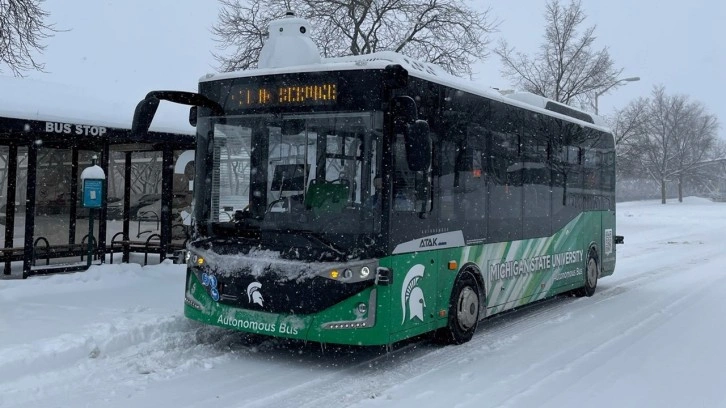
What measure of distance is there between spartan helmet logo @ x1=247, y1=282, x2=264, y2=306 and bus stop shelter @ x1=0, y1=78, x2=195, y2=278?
5081 mm

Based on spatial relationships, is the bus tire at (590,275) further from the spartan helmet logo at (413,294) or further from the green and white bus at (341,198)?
the spartan helmet logo at (413,294)

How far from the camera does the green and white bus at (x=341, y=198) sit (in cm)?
602

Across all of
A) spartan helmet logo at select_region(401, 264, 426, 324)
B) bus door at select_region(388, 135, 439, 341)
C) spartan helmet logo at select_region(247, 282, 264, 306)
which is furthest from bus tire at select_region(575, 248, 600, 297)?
spartan helmet logo at select_region(247, 282, 264, 306)

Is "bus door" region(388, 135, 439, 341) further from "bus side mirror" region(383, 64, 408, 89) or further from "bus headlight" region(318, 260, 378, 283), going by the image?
"bus side mirror" region(383, 64, 408, 89)

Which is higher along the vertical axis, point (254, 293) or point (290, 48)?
point (290, 48)

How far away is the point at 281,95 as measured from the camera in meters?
6.54

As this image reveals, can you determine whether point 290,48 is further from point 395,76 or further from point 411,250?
point 411,250

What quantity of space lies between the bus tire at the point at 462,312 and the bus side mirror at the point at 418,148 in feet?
6.45

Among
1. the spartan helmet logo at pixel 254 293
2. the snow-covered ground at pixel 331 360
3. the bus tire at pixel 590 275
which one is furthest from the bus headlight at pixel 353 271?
the bus tire at pixel 590 275

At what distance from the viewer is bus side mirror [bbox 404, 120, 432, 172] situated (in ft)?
19.0

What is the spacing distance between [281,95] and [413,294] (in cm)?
244

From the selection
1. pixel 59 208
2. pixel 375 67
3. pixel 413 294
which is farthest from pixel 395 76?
pixel 59 208

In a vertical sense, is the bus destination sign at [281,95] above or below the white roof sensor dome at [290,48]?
below

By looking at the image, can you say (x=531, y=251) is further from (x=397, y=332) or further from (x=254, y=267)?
(x=254, y=267)
